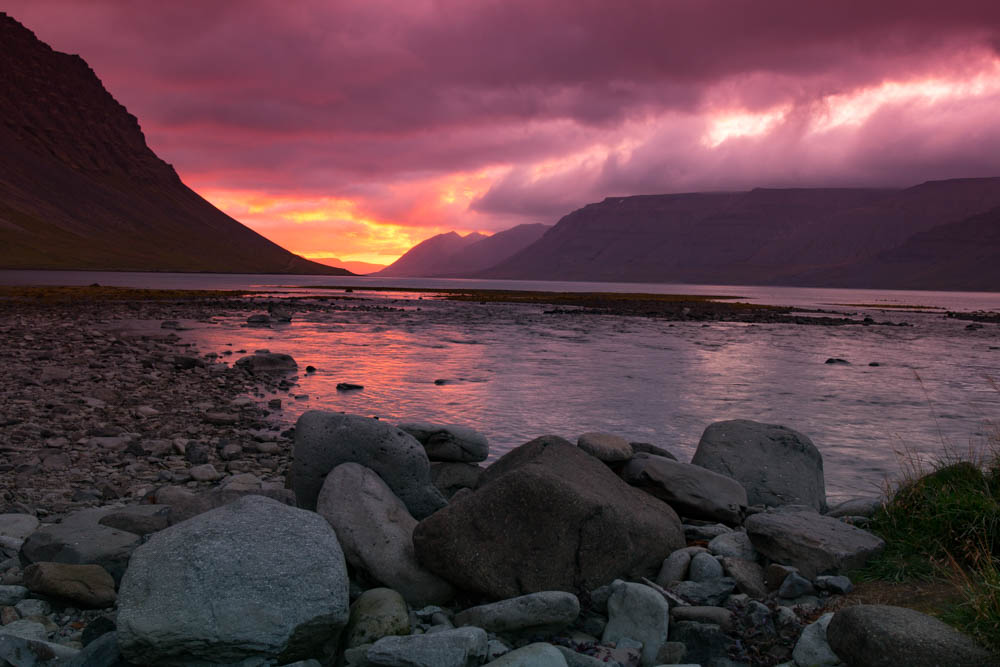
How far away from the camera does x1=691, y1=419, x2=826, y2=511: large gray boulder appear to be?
10.2 metres

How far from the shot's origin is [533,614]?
604 centimetres

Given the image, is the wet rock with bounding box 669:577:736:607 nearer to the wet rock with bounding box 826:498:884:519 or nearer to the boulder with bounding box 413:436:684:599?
the boulder with bounding box 413:436:684:599

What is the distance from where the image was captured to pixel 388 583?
672cm

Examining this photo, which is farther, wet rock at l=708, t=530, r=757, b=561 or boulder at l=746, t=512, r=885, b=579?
wet rock at l=708, t=530, r=757, b=561

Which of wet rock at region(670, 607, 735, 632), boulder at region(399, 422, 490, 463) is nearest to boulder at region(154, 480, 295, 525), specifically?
boulder at region(399, 422, 490, 463)

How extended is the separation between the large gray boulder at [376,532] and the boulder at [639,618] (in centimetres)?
162

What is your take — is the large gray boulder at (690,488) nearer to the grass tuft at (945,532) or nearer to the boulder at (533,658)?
the grass tuft at (945,532)

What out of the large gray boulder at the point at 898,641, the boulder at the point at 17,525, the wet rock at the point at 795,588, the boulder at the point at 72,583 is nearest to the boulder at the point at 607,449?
the wet rock at the point at 795,588

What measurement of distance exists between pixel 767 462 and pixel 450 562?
591cm

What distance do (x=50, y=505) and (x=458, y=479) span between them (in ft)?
17.8

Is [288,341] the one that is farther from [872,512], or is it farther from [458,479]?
[872,512]

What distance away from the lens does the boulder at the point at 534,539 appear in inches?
265

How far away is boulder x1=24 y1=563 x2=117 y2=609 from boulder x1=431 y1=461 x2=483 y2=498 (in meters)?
4.65

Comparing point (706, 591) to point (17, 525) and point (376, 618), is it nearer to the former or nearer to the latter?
point (376, 618)
